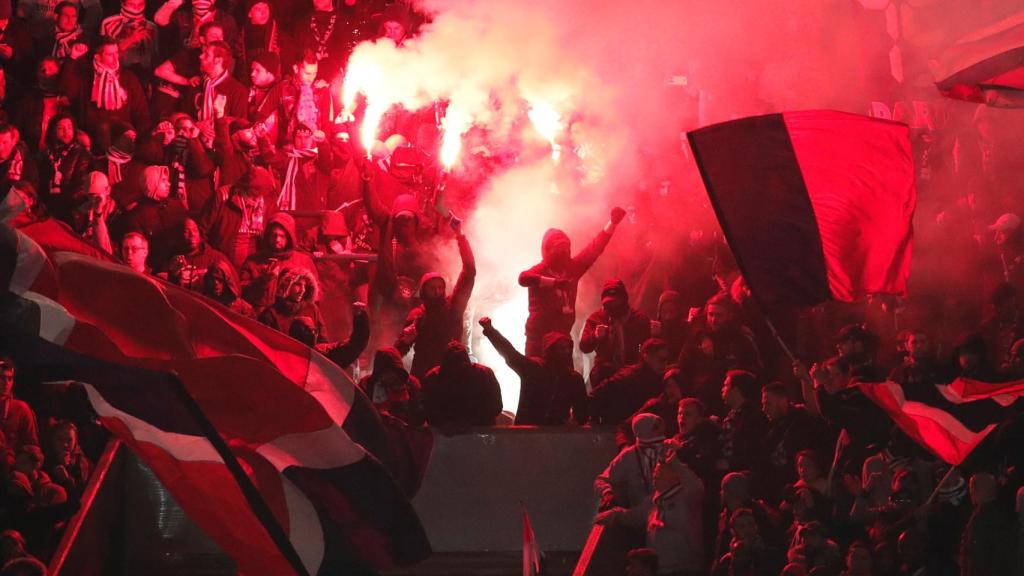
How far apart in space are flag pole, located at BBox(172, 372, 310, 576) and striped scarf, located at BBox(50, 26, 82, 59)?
625 cm

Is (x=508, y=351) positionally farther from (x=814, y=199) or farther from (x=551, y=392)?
(x=814, y=199)

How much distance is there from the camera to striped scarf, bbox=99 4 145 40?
524 inches

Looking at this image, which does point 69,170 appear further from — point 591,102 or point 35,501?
point 591,102

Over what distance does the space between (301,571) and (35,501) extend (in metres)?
2.58

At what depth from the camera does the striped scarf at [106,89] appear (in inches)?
500

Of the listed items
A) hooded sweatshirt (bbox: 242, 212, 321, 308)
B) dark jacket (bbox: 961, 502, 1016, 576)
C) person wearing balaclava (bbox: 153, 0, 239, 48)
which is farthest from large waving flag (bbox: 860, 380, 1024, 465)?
person wearing balaclava (bbox: 153, 0, 239, 48)

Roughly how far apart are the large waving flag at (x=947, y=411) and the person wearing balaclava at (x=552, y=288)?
2.90 meters

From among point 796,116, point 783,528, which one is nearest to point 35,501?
point 783,528

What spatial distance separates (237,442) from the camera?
7.48 m

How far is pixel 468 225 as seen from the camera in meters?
14.0

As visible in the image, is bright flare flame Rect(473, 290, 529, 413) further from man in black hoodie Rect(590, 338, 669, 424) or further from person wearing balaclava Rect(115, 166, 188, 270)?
man in black hoodie Rect(590, 338, 669, 424)

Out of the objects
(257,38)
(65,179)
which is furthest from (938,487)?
(257,38)

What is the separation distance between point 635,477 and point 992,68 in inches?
115

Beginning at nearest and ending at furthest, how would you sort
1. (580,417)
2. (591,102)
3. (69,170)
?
(580,417), (69,170), (591,102)
